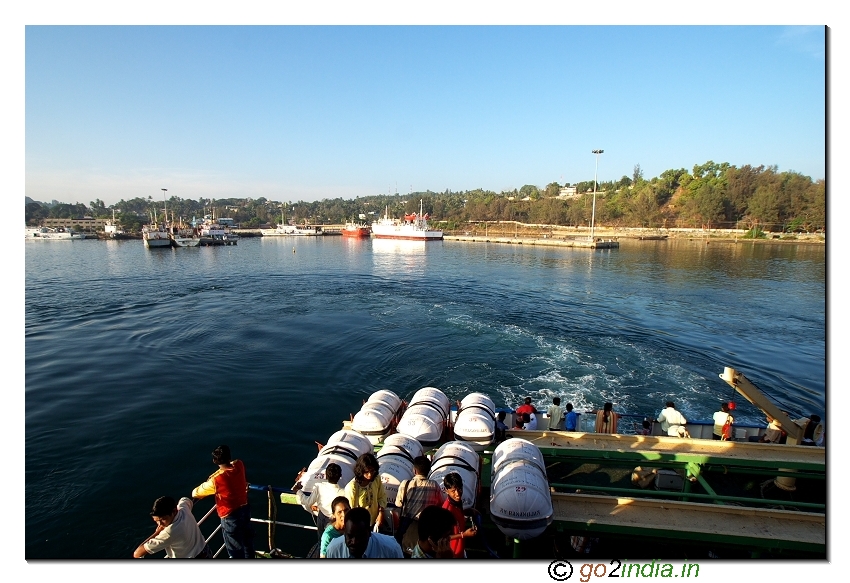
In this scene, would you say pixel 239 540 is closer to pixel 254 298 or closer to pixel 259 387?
pixel 259 387

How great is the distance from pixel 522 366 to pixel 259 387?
11.6m

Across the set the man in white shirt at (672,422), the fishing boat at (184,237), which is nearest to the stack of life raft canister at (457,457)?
the man in white shirt at (672,422)

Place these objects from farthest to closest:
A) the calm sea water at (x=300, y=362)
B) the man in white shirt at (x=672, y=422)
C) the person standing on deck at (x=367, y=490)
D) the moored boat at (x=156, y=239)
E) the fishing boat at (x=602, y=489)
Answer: the moored boat at (x=156, y=239) < the calm sea water at (x=300, y=362) < the man in white shirt at (x=672, y=422) < the fishing boat at (x=602, y=489) < the person standing on deck at (x=367, y=490)

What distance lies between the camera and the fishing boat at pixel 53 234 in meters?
125

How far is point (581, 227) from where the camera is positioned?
144875mm

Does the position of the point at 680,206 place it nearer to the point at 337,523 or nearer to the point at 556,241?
the point at 556,241

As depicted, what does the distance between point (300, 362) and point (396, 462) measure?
14470 mm

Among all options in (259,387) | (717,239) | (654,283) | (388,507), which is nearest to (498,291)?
(654,283)

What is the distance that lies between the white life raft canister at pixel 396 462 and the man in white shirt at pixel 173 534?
2.70 metres

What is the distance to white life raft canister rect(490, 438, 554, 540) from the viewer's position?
624 cm

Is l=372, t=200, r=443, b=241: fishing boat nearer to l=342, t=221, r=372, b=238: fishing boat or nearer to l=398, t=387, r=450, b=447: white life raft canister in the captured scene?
l=342, t=221, r=372, b=238: fishing boat

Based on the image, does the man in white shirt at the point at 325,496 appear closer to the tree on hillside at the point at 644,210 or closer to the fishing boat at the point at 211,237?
the fishing boat at the point at 211,237

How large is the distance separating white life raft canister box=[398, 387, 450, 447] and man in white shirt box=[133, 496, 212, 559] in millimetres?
4592

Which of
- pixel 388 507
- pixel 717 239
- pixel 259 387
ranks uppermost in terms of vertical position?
pixel 717 239
